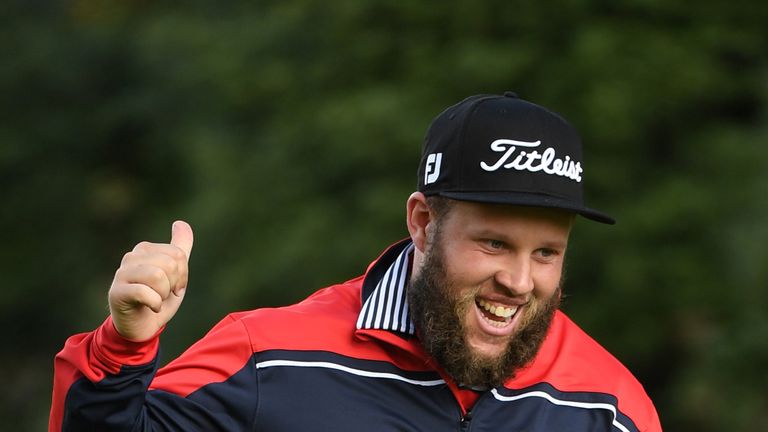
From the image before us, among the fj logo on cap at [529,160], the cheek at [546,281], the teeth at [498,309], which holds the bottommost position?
the teeth at [498,309]

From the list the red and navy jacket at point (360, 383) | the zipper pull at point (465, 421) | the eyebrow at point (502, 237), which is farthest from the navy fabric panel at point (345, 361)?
the eyebrow at point (502, 237)

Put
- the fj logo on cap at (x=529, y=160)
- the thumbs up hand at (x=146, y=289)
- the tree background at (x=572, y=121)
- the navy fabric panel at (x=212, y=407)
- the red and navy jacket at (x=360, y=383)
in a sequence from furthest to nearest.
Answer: the tree background at (x=572, y=121), the fj logo on cap at (x=529, y=160), the red and navy jacket at (x=360, y=383), the navy fabric panel at (x=212, y=407), the thumbs up hand at (x=146, y=289)

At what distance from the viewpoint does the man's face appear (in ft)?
11.0

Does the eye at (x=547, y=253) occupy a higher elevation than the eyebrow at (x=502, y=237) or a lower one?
lower

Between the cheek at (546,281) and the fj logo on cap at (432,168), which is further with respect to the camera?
the fj logo on cap at (432,168)

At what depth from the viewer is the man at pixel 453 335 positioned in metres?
3.30

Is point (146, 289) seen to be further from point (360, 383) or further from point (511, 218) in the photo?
point (511, 218)

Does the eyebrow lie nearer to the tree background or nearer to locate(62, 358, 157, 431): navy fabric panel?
locate(62, 358, 157, 431): navy fabric panel

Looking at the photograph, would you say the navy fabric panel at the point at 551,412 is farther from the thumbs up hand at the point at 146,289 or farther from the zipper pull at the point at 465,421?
the thumbs up hand at the point at 146,289

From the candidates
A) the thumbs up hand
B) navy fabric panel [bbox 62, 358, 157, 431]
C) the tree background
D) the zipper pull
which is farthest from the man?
the tree background

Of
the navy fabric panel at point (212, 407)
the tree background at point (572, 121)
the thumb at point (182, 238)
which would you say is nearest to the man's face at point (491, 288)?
the navy fabric panel at point (212, 407)

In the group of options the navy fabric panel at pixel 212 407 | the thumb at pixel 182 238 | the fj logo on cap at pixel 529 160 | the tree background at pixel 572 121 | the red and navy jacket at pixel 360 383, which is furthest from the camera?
the tree background at pixel 572 121

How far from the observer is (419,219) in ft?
11.8

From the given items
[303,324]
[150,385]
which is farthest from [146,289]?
[303,324]
